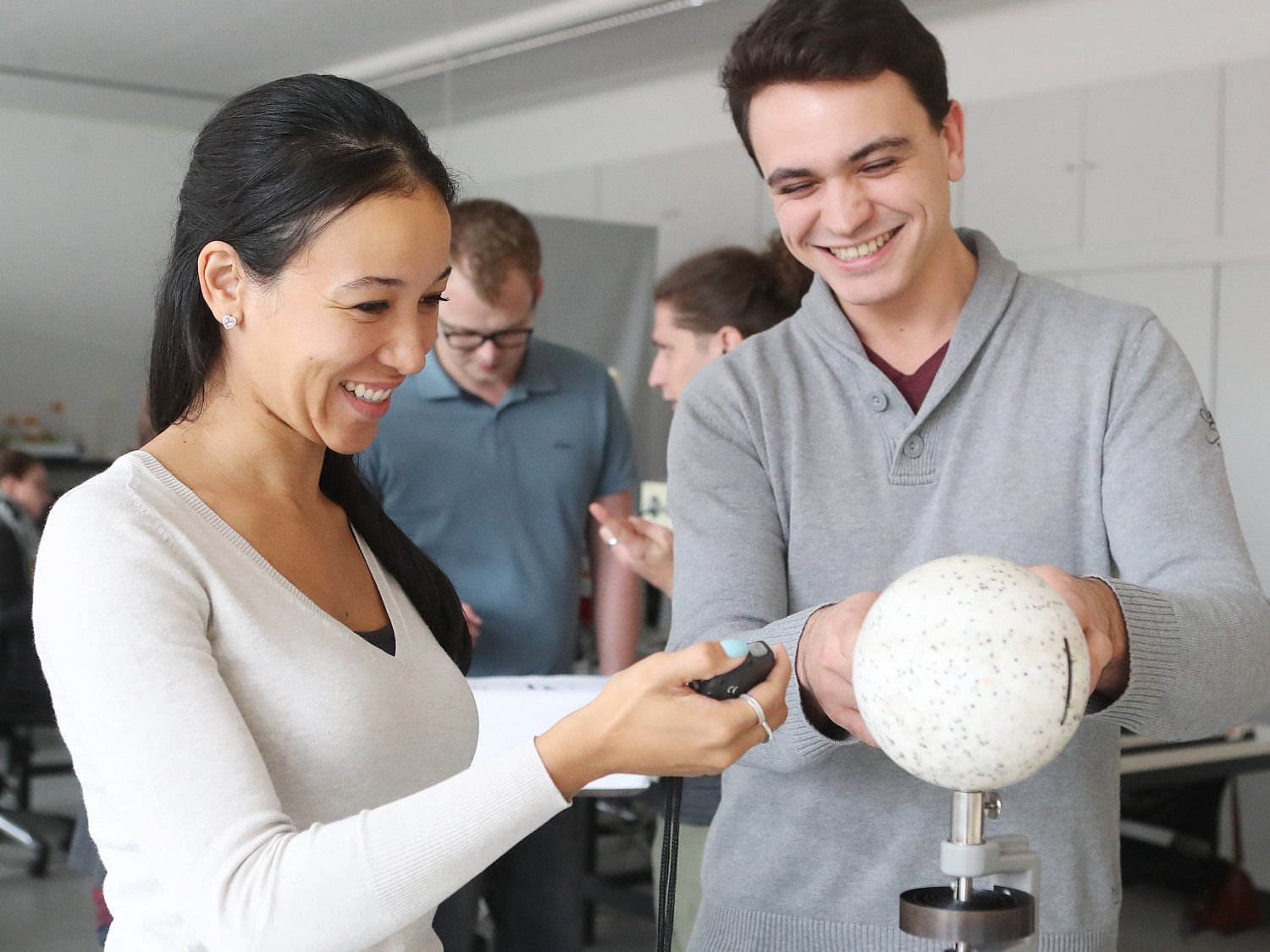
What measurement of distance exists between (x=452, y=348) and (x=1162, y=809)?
3.13 m

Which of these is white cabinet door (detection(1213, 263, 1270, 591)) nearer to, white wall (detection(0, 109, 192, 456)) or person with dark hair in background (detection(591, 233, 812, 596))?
person with dark hair in background (detection(591, 233, 812, 596))

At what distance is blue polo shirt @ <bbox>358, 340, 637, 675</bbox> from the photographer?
2.59m

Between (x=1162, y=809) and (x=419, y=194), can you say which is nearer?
(x=419, y=194)

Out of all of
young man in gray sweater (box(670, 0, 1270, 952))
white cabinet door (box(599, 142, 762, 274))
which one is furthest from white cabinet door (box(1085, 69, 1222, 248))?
young man in gray sweater (box(670, 0, 1270, 952))

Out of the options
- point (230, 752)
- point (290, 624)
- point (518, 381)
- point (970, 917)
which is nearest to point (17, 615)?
point (518, 381)

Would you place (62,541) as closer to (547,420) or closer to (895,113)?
(895,113)

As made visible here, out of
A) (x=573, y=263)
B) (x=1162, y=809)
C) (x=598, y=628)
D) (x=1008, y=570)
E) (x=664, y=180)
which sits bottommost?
(x=1162, y=809)

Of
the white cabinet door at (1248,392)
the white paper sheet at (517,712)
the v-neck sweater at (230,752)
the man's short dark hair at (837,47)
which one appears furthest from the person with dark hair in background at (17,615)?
the white cabinet door at (1248,392)

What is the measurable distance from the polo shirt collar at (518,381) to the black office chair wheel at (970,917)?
1.87 m

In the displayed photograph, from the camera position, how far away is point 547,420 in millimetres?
2758

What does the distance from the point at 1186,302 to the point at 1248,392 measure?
391 millimetres

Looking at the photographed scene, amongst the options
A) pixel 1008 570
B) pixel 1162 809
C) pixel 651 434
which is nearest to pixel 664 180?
pixel 651 434

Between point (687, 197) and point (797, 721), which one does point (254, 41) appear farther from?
point (797, 721)

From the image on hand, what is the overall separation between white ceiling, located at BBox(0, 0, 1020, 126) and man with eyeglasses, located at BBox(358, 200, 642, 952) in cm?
299
